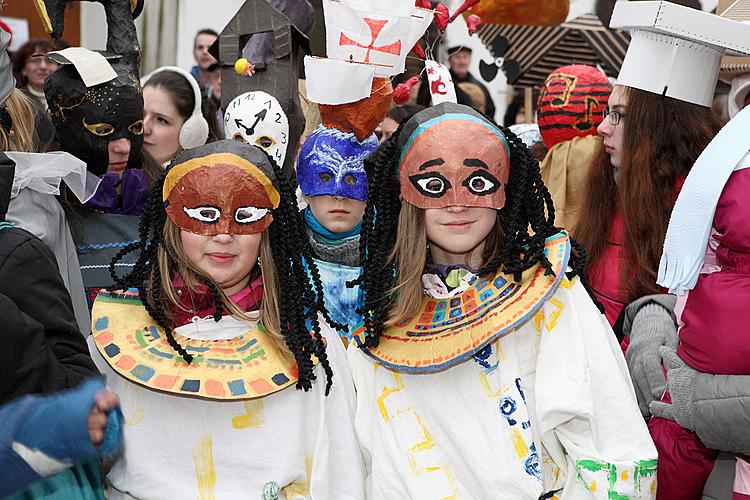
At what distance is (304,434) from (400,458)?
290mm

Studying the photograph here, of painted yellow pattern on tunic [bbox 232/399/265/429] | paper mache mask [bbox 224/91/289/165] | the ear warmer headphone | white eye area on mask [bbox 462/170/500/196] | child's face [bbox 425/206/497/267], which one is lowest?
→ painted yellow pattern on tunic [bbox 232/399/265/429]

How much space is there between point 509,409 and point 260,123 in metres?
1.79

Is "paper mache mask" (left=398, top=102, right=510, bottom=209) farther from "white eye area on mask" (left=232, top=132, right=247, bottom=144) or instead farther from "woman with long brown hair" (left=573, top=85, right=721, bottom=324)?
"white eye area on mask" (left=232, top=132, right=247, bottom=144)

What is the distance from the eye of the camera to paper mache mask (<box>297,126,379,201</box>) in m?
3.95

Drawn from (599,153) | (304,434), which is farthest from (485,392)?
(599,153)

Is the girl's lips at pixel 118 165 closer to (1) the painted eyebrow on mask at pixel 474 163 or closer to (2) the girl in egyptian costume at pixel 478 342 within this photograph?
(2) the girl in egyptian costume at pixel 478 342

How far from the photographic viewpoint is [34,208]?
3.60 metres

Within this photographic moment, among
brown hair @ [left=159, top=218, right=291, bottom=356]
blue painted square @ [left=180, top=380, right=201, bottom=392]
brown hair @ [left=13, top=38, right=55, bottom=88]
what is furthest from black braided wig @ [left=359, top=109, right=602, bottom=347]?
brown hair @ [left=13, top=38, right=55, bottom=88]

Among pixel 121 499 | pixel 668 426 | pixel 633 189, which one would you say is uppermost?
pixel 633 189

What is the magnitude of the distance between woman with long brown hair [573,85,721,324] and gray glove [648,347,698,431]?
0.81m

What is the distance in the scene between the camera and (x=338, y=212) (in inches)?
157

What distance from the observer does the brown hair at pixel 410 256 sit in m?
3.15

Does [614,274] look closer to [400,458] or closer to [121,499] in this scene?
[400,458]

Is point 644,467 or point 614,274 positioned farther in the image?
point 614,274
